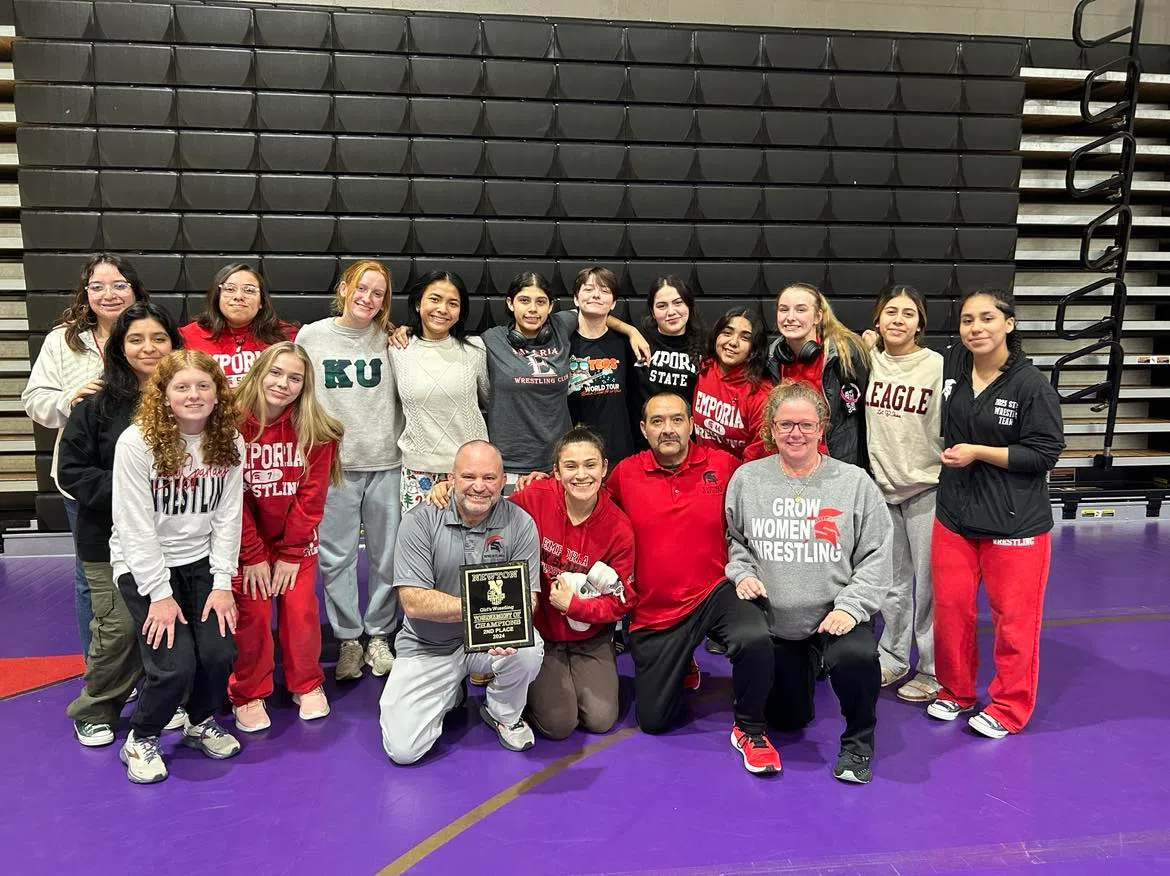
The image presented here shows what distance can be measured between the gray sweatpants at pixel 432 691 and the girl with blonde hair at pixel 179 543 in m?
0.64

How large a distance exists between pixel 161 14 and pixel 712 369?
15.8 ft

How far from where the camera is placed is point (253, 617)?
325 centimetres

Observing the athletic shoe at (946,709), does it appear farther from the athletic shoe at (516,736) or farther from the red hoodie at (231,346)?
the red hoodie at (231,346)

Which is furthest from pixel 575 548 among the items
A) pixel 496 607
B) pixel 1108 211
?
pixel 1108 211

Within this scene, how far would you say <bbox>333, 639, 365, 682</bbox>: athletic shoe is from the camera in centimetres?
373

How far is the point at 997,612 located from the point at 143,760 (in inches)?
135

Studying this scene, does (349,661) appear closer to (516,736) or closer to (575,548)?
(516,736)

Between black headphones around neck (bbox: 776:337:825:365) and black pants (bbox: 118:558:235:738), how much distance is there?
8.74ft

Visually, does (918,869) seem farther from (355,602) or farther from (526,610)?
(355,602)

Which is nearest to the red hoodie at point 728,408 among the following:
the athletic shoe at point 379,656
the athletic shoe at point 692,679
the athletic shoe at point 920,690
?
the athletic shoe at point 692,679

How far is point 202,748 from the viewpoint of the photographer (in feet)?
10.1

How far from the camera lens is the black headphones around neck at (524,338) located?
389 centimetres

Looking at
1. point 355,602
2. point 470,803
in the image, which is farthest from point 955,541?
point 355,602

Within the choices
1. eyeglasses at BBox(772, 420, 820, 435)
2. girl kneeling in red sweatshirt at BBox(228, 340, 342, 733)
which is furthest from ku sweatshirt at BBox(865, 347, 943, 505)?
girl kneeling in red sweatshirt at BBox(228, 340, 342, 733)
